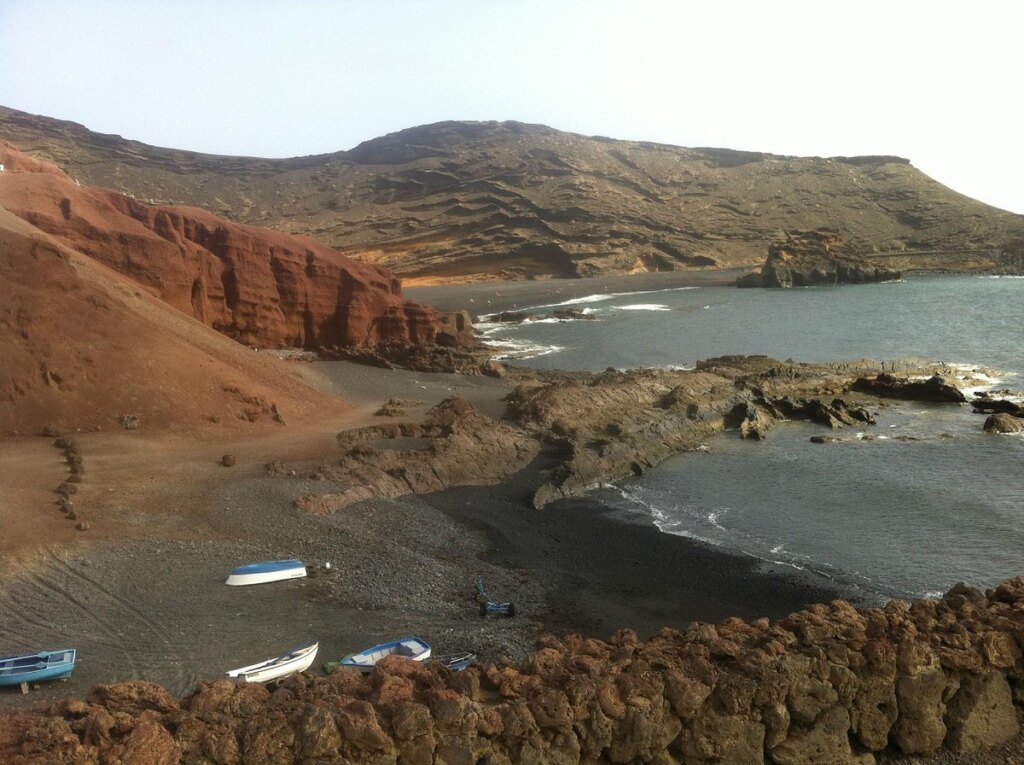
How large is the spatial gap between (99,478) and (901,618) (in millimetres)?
17088

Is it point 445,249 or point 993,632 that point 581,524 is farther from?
point 445,249

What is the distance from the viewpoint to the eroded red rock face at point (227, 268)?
31.1m

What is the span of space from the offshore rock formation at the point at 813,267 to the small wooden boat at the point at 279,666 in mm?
75743

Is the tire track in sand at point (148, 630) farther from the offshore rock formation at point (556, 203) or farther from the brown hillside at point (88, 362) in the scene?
the offshore rock formation at point (556, 203)

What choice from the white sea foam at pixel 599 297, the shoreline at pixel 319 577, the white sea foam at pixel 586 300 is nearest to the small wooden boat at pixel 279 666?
the shoreline at pixel 319 577

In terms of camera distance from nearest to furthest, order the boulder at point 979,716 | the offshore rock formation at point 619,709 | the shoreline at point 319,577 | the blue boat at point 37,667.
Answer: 1. the offshore rock formation at point 619,709
2. the boulder at point 979,716
3. the blue boat at point 37,667
4. the shoreline at point 319,577

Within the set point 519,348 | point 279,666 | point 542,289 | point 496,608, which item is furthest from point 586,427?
point 542,289

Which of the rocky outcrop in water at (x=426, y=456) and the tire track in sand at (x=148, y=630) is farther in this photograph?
the rocky outcrop in water at (x=426, y=456)

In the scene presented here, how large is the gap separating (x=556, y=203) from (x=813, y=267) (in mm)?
30986

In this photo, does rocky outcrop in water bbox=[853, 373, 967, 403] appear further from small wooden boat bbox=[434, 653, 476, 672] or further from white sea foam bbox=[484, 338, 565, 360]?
small wooden boat bbox=[434, 653, 476, 672]

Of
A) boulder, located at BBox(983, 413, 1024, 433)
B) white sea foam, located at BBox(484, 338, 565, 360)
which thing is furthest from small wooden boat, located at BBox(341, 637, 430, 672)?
white sea foam, located at BBox(484, 338, 565, 360)

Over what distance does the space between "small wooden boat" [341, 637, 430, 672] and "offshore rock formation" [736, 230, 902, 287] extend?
7487 centimetres

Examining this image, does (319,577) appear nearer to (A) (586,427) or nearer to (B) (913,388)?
(A) (586,427)

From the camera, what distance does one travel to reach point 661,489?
23031mm
